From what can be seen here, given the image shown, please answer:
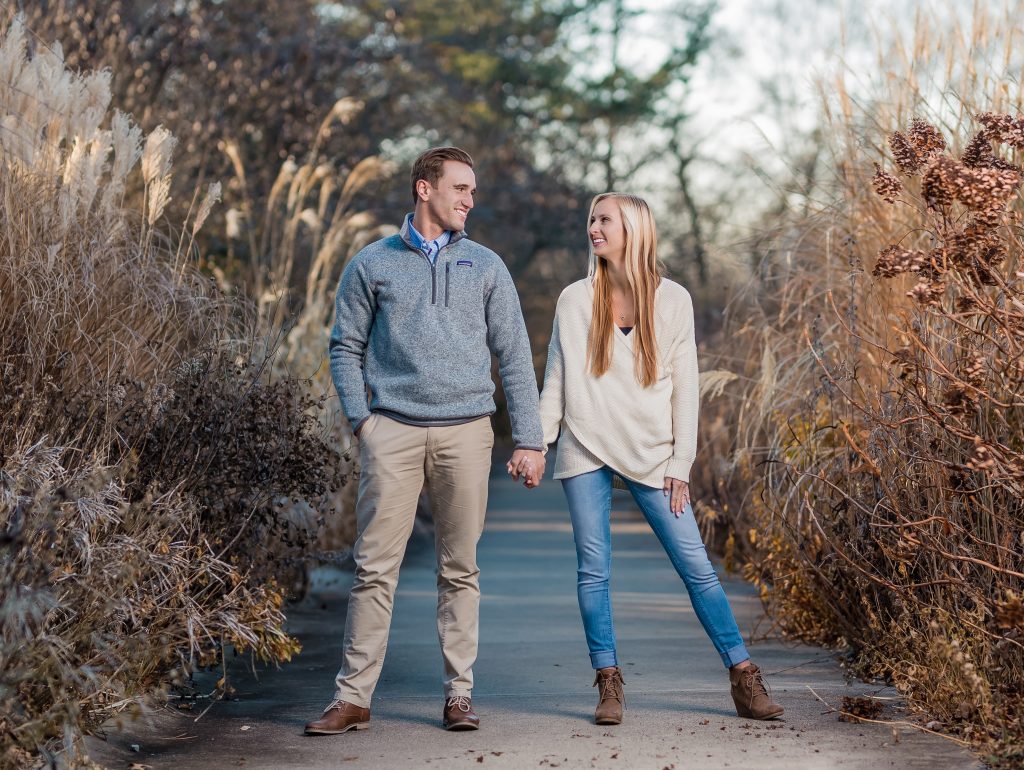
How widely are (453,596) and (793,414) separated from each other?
2805 millimetres

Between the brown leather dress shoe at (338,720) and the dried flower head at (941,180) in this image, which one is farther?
the brown leather dress shoe at (338,720)

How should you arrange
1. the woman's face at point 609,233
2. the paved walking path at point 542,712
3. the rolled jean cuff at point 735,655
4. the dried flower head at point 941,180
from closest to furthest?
1. the dried flower head at point 941,180
2. the paved walking path at point 542,712
3. the rolled jean cuff at point 735,655
4. the woman's face at point 609,233

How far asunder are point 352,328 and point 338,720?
1436mm

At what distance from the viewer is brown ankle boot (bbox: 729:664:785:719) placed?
555cm

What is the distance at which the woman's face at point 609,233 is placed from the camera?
19.2 ft

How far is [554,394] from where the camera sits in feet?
19.3

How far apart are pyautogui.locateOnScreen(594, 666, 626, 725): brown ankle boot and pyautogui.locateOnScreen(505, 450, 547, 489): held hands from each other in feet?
2.51

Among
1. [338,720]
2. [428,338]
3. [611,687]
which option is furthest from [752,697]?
[428,338]

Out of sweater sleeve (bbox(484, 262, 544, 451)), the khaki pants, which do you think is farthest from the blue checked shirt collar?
the khaki pants

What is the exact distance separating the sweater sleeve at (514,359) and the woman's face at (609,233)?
0.38m

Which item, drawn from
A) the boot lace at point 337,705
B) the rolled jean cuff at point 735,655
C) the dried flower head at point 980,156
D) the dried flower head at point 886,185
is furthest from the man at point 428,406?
the dried flower head at point 980,156

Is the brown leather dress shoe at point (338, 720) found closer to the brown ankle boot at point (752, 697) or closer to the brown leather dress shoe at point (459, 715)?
the brown leather dress shoe at point (459, 715)

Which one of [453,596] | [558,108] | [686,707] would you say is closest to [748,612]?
[686,707]

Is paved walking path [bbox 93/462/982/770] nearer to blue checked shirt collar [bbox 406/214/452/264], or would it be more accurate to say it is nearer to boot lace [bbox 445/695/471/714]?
boot lace [bbox 445/695/471/714]
